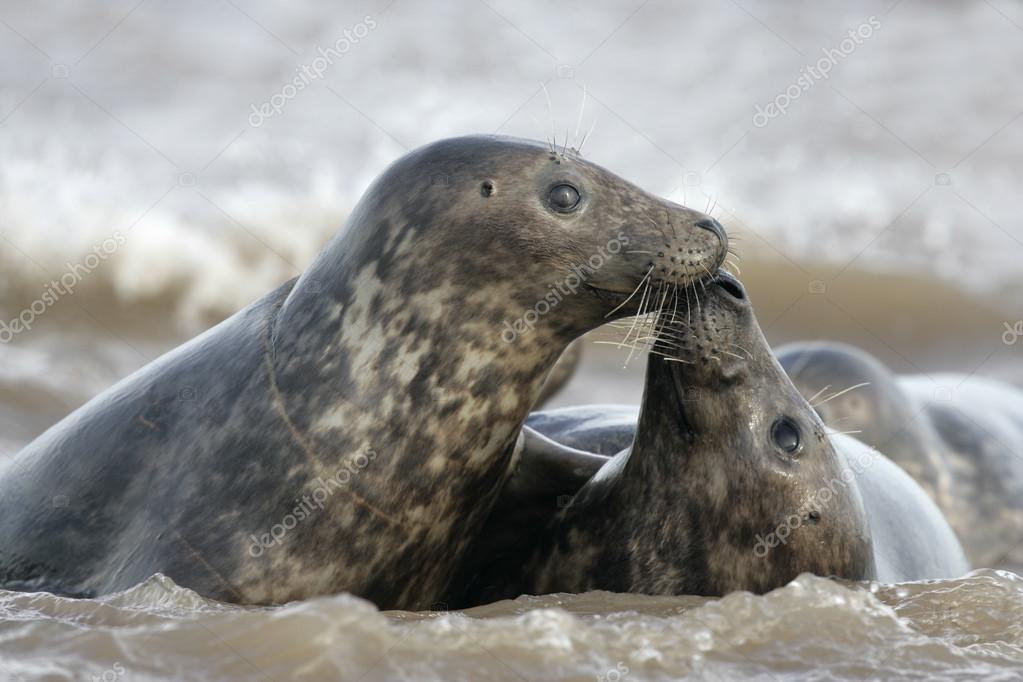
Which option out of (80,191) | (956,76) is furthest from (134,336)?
(956,76)

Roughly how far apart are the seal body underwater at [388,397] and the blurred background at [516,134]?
196 inches

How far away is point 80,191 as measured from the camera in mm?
11898

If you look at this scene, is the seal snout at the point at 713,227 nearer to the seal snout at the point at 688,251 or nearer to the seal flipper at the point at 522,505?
the seal snout at the point at 688,251

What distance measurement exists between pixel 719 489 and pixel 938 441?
4.53 m

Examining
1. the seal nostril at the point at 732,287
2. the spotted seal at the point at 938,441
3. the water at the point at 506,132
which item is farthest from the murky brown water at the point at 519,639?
the water at the point at 506,132

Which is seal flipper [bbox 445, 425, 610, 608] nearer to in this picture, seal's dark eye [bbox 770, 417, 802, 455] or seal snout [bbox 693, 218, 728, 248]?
seal's dark eye [bbox 770, 417, 802, 455]

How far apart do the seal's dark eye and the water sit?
462 cm

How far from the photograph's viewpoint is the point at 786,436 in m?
4.36

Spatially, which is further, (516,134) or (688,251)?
(516,134)

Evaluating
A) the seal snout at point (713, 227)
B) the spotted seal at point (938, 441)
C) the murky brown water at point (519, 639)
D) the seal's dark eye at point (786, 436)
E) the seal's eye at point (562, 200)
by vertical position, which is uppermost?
the spotted seal at point (938, 441)

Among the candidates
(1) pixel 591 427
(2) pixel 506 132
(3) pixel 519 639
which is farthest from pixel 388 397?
(2) pixel 506 132

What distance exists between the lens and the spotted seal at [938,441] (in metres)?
8.08

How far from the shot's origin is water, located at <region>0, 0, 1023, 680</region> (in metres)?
11.3

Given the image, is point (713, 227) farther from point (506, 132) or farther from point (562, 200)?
point (506, 132)
